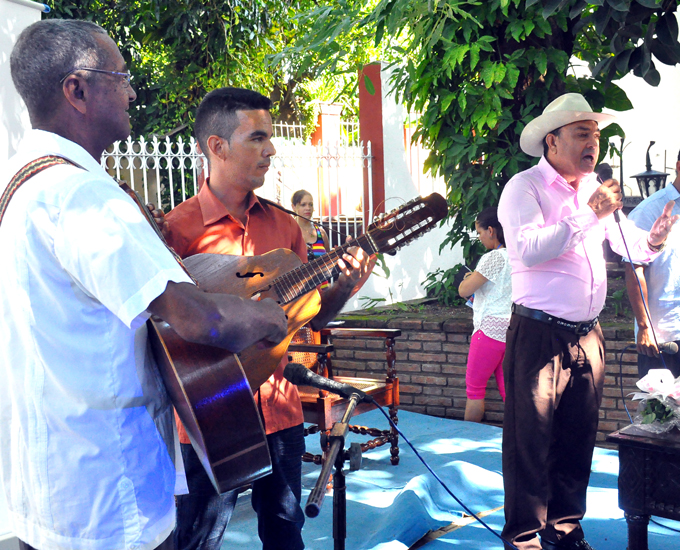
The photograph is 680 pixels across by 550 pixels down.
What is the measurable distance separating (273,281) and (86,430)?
3.51ft

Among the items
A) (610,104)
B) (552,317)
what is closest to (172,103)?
(610,104)

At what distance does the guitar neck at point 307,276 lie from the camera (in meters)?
2.41

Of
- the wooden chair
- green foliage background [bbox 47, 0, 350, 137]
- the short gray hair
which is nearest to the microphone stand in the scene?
the short gray hair

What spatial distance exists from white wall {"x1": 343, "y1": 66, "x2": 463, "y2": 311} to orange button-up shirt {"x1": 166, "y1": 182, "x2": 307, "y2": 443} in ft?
17.9

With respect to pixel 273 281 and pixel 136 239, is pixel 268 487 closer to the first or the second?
pixel 273 281

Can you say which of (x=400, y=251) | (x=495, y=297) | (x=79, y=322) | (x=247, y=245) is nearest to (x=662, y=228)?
(x=495, y=297)

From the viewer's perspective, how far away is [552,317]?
10.5 feet

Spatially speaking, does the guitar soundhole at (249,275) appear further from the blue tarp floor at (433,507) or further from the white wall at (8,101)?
the blue tarp floor at (433,507)

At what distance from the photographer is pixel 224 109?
8.34 ft

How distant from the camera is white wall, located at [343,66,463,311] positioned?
26.9 feet

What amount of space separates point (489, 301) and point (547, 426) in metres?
2.37

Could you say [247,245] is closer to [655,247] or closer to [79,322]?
[79,322]

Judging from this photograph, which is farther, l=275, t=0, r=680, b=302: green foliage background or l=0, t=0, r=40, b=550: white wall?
l=275, t=0, r=680, b=302: green foliage background

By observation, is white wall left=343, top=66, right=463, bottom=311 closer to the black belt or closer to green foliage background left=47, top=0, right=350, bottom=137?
green foliage background left=47, top=0, right=350, bottom=137
